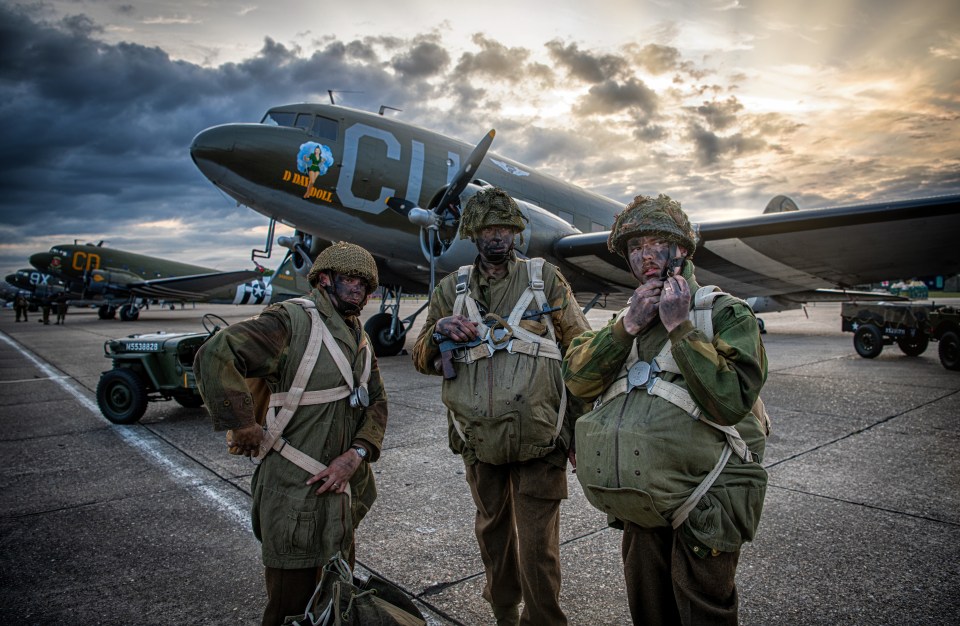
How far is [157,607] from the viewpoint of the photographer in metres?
2.87

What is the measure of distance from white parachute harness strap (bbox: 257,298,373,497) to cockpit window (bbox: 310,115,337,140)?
820 cm

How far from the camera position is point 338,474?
228 cm

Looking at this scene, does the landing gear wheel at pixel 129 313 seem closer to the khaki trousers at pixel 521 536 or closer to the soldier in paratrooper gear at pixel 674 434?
the khaki trousers at pixel 521 536

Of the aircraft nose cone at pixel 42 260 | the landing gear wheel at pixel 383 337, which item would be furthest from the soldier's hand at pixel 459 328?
the aircraft nose cone at pixel 42 260

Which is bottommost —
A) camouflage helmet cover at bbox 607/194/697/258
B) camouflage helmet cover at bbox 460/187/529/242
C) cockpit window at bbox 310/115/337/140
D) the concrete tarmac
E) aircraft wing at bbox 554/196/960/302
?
the concrete tarmac

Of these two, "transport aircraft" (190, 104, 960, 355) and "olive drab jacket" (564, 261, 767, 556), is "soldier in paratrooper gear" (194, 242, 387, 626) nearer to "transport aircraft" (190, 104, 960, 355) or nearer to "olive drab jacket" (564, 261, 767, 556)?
"olive drab jacket" (564, 261, 767, 556)

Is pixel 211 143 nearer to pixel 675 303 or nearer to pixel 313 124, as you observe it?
pixel 313 124

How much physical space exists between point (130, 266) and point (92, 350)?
26.7 meters

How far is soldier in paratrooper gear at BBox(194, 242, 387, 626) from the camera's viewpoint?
2.14 metres

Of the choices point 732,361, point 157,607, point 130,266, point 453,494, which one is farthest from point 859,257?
point 130,266

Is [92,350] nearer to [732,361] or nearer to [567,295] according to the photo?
[567,295]

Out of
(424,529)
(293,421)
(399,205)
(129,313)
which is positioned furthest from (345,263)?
(129,313)

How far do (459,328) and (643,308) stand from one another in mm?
943

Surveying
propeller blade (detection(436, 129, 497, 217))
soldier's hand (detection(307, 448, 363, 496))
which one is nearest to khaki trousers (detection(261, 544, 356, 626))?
soldier's hand (detection(307, 448, 363, 496))
